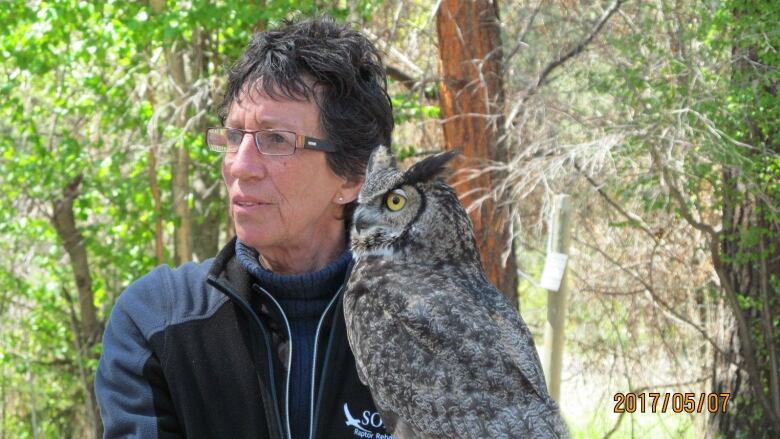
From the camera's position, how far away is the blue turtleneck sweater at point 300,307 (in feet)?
7.29

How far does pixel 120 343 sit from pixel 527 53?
5569 mm

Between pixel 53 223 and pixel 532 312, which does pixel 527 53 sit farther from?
pixel 53 223

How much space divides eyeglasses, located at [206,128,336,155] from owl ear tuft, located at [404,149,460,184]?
0.21 meters

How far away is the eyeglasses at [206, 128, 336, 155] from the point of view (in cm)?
225

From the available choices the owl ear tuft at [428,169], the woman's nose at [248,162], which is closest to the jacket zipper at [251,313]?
the woman's nose at [248,162]

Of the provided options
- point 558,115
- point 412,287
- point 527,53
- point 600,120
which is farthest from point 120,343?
point 527,53

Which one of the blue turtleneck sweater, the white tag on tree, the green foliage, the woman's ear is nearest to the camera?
the blue turtleneck sweater

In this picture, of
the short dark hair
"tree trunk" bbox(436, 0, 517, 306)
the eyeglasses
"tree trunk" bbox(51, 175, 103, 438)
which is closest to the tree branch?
"tree trunk" bbox(436, 0, 517, 306)

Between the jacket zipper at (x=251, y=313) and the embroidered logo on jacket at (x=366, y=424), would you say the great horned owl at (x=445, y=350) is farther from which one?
the jacket zipper at (x=251, y=313)

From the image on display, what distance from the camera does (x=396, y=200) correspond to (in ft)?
7.76

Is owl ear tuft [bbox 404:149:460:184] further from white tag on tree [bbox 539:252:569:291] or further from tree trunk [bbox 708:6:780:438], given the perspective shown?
tree trunk [bbox 708:6:780:438]

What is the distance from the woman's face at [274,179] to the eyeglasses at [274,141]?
0.01 meters

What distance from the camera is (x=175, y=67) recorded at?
813cm
